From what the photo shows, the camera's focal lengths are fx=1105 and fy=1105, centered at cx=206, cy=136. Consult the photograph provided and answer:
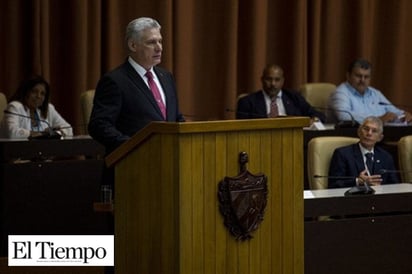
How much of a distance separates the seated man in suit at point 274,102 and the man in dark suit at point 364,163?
1.99 meters

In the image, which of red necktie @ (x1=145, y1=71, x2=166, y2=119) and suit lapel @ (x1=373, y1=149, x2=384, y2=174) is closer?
red necktie @ (x1=145, y1=71, x2=166, y2=119)

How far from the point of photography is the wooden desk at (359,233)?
5340 millimetres

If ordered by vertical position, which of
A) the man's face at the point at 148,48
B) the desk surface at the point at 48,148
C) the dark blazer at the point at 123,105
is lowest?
the desk surface at the point at 48,148

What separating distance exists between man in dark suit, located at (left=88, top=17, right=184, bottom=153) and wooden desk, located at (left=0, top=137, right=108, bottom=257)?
2121 mm

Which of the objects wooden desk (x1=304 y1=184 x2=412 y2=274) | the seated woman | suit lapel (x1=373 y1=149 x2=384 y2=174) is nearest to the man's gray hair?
wooden desk (x1=304 y1=184 x2=412 y2=274)

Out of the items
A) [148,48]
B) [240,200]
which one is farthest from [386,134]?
[240,200]

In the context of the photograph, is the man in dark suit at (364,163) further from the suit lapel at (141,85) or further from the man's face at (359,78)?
the man's face at (359,78)

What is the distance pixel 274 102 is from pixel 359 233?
3725 mm

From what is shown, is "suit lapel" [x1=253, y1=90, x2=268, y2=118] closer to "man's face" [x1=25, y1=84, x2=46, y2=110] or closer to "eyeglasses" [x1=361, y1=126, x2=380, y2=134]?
"man's face" [x1=25, y1=84, x2=46, y2=110]

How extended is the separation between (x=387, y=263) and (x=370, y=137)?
1459mm

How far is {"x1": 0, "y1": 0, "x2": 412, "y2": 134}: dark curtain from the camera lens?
909 centimetres

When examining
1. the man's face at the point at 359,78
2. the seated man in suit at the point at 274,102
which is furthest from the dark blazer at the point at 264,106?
the man's face at the point at 359,78

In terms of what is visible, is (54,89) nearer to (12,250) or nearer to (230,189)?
(12,250)

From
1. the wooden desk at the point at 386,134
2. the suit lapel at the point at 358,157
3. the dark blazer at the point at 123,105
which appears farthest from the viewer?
the wooden desk at the point at 386,134
